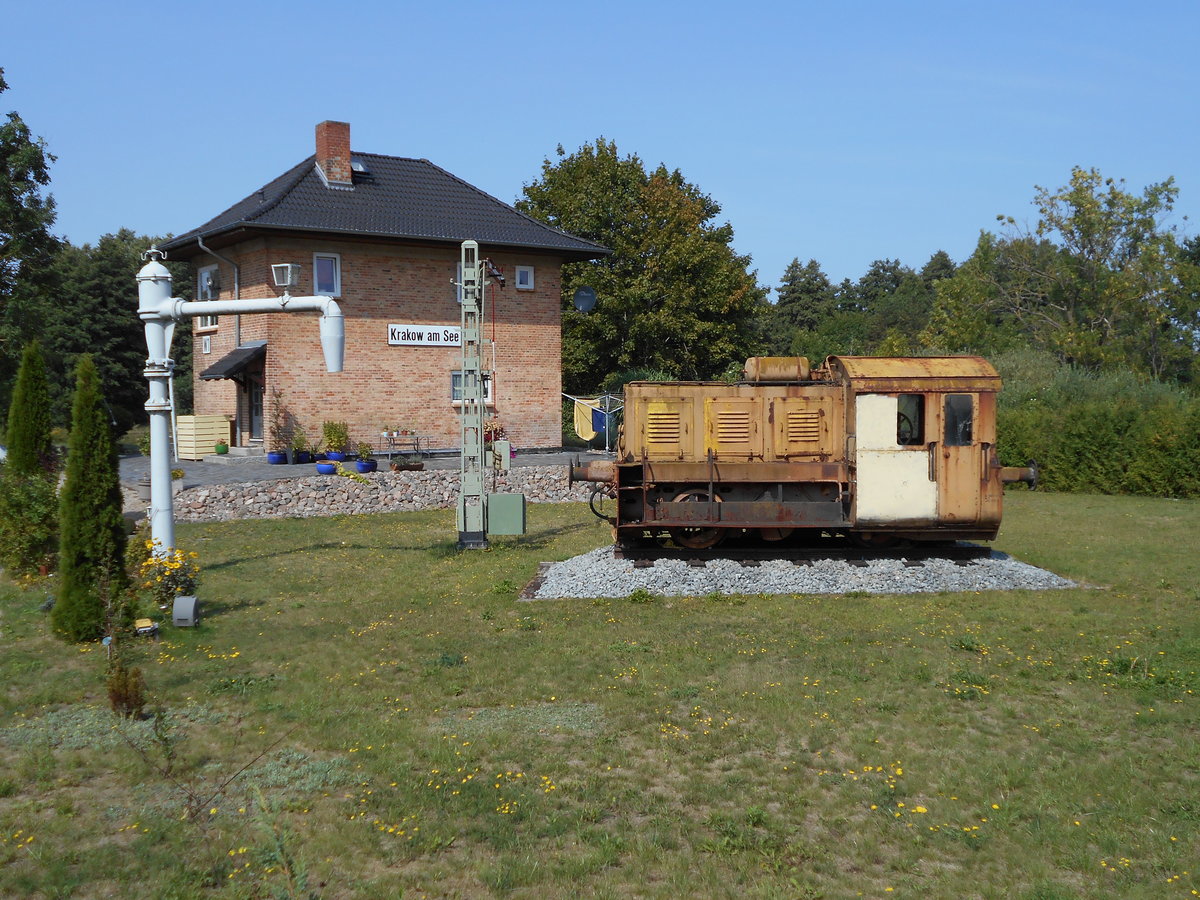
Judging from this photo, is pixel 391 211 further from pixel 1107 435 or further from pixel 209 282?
pixel 1107 435

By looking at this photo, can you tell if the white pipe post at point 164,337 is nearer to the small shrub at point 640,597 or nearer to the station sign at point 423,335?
the small shrub at point 640,597

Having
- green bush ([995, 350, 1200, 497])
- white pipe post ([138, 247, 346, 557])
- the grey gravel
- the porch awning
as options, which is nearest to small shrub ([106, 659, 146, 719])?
white pipe post ([138, 247, 346, 557])

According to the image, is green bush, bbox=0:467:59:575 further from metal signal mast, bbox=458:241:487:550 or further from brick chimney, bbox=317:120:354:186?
brick chimney, bbox=317:120:354:186

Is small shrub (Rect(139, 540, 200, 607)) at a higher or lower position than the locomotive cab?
lower

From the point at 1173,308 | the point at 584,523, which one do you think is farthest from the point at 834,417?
the point at 1173,308

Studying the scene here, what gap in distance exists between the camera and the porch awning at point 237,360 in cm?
2891

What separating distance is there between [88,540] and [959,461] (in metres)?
12.0

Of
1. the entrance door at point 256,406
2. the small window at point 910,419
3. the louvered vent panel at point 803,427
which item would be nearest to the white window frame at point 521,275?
the entrance door at point 256,406

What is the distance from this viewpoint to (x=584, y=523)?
69.5 feet

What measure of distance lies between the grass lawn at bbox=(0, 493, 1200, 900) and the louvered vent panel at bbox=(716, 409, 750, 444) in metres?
3.58

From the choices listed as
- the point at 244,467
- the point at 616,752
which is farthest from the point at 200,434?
the point at 616,752

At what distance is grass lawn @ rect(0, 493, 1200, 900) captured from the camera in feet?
17.6

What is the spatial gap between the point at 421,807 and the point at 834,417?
1110 cm

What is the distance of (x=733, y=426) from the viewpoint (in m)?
15.8
